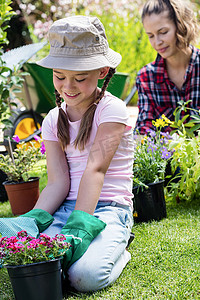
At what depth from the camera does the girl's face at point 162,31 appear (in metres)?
2.86

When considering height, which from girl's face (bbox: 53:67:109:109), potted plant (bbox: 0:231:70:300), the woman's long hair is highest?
girl's face (bbox: 53:67:109:109)

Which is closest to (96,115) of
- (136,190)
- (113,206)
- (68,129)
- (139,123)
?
(68,129)

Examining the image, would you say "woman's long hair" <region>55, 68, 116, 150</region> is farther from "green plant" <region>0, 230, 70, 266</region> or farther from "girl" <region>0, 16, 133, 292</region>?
"green plant" <region>0, 230, 70, 266</region>

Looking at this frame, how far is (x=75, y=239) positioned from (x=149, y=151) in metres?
0.93

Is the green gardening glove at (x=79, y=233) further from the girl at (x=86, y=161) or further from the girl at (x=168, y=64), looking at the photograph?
the girl at (x=168, y=64)

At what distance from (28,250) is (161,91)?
2044 mm

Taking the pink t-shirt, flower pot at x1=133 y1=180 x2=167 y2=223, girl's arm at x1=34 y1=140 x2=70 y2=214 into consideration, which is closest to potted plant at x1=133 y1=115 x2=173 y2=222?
flower pot at x1=133 y1=180 x2=167 y2=223

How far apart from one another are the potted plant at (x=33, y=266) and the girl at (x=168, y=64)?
1.74m

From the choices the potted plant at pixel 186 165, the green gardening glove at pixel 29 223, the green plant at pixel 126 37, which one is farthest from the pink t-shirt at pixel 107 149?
the green plant at pixel 126 37

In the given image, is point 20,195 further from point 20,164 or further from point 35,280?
point 35,280

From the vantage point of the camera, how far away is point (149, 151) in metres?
2.33

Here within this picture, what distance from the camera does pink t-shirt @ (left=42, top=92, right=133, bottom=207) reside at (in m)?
1.84

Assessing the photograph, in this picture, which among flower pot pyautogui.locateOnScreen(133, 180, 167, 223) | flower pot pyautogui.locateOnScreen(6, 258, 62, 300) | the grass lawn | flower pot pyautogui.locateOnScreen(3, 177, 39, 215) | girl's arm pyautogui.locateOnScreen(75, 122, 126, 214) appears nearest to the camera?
flower pot pyautogui.locateOnScreen(6, 258, 62, 300)

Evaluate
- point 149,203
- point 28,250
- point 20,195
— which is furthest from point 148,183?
point 28,250
